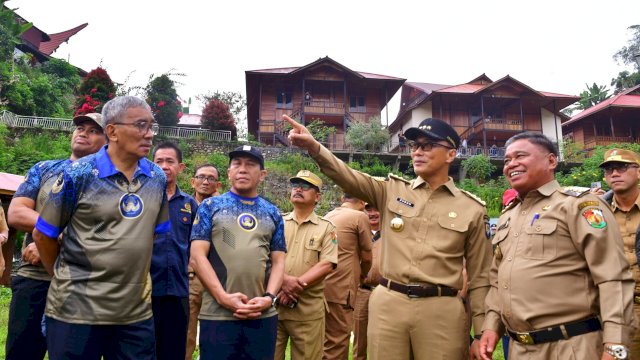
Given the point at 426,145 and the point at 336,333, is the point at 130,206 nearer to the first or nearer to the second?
the point at 426,145

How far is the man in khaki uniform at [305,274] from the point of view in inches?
159

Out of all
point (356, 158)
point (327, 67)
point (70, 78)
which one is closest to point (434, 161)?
point (356, 158)

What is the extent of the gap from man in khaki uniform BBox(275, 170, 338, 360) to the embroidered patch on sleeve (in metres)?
2.32

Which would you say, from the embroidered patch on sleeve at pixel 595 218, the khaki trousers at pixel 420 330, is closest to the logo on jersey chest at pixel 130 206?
the khaki trousers at pixel 420 330

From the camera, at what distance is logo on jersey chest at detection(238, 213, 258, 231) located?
128 inches

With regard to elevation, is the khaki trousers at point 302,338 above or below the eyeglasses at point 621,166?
below

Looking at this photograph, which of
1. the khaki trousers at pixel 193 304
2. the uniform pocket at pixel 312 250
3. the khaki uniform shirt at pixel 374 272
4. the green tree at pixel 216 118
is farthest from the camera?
the green tree at pixel 216 118

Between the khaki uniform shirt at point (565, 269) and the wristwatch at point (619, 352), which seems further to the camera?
the khaki uniform shirt at point (565, 269)

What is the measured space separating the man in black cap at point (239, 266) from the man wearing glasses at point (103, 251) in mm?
558

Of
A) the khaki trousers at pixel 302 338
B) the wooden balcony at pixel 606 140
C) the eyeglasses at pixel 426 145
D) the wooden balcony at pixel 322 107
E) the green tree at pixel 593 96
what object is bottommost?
the khaki trousers at pixel 302 338

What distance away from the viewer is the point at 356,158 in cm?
2458

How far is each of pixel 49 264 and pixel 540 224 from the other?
9.20 ft

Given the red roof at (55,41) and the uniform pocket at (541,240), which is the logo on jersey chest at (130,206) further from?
the red roof at (55,41)

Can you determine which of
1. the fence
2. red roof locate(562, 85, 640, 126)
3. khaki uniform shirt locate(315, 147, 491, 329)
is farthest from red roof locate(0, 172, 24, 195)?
red roof locate(562, 85, 640, 126)
